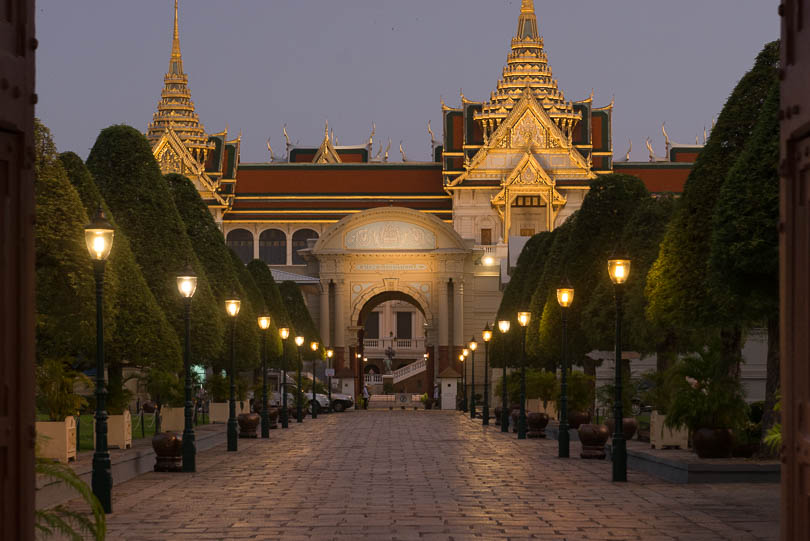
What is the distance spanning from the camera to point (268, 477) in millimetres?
24531

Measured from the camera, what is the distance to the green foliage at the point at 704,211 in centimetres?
2419

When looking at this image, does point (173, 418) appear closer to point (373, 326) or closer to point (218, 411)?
point (218, 411)

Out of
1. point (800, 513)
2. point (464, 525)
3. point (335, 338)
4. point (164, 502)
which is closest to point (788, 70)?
point (800, 513)

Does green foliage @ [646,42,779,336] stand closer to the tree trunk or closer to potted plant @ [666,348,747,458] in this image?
the tree trunk

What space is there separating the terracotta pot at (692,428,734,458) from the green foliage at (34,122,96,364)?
10.8m

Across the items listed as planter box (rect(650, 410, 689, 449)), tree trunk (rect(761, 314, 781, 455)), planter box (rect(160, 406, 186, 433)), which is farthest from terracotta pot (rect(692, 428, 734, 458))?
planter box (rect(160, 406, 186, 433))

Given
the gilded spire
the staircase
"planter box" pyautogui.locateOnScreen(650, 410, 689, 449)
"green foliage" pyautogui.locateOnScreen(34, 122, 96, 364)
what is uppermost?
the gilded spire

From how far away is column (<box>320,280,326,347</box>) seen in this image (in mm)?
95250

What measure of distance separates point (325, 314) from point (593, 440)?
66409 millimetres

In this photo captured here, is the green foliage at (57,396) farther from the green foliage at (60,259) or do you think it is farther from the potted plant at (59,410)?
the green foliage at (60,259)

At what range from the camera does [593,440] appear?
29.8 metres

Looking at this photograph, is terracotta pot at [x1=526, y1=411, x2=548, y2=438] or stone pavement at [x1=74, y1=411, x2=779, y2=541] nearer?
stone pavement at [x1=74, y1=411, x2=779, y2=541]

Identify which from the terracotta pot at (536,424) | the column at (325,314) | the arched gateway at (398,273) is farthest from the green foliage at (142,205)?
the column at (325,314)

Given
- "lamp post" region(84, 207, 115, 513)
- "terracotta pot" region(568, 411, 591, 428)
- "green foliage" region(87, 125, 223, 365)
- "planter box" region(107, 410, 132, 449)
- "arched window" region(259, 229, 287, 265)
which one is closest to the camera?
"lamp post" region(84, 207, 115, 513)
